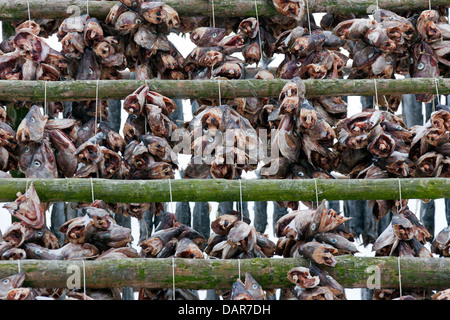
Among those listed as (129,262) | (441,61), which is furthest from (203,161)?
(441,61)

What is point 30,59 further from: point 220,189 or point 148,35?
point 220,189

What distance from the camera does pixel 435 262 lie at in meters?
4.07

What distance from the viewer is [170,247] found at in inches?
167

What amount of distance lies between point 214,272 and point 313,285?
446 millimetres

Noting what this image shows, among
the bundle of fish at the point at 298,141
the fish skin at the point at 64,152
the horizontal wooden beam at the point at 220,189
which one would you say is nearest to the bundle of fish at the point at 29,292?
the horizontal wooden beam at the point at 220,189

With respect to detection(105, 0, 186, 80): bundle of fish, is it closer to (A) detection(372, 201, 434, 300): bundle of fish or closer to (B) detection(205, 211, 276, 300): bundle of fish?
(B) detection(205, 211, 276, 300): bundle of fish

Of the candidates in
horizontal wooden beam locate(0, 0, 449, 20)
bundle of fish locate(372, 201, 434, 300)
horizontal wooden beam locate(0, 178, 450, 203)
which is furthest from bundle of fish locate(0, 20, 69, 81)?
bundle of fish locate(372, 201, 434, 300)

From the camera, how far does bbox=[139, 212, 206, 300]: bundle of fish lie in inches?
163

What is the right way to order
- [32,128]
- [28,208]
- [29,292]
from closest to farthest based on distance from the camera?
[29,292]
[28,208]
[32,128]

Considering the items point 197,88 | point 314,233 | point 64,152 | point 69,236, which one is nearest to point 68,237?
point 69,236

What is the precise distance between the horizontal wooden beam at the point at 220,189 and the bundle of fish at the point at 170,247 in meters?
0.17

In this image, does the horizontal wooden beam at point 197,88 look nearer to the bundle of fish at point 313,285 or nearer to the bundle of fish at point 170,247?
the bundle of fish at point 170,247

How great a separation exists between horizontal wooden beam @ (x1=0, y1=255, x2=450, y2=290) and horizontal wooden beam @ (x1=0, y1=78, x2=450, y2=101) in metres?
0.96

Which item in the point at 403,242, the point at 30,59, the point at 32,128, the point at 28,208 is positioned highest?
the point at 30,59
